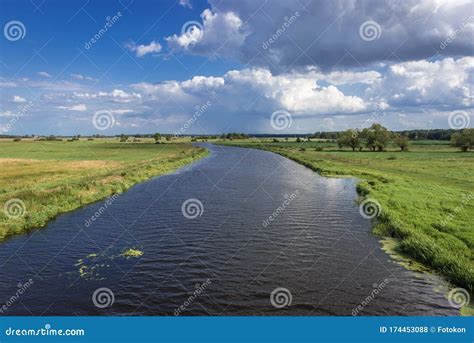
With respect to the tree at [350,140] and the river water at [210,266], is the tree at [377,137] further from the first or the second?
the river water at [210,266]

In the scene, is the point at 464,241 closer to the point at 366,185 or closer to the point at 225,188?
the point at 366,185

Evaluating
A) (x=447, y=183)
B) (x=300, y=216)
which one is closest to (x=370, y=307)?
(x=300, y=216)

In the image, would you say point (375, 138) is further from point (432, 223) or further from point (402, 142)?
point (432, 223)

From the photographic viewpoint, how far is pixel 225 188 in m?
44.8

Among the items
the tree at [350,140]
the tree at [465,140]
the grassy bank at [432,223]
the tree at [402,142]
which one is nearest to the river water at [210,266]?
the grassy bank at [432,223]

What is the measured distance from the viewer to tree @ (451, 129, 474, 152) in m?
117

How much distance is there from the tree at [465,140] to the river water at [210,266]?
103819 millimetres

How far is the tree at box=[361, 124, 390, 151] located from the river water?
108455mm

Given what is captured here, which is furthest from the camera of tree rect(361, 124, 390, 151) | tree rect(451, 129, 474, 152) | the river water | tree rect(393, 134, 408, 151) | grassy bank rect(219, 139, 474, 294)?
tree rect(361, 124, 390, 151)

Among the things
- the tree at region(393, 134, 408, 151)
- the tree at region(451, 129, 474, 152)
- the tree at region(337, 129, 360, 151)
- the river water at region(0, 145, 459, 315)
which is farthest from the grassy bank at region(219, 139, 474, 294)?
the tree at region(337, 129, 360, 151)

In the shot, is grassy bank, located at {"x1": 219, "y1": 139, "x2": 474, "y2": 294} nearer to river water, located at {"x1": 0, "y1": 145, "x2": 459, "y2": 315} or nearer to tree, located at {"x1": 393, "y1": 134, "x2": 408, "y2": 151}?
river water, located at {"x1": 0, "y1": 145, "x2": 459, "y2": 315}

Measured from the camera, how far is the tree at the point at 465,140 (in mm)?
116975

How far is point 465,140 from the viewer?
11750 cm

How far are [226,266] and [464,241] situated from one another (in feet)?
42.8
